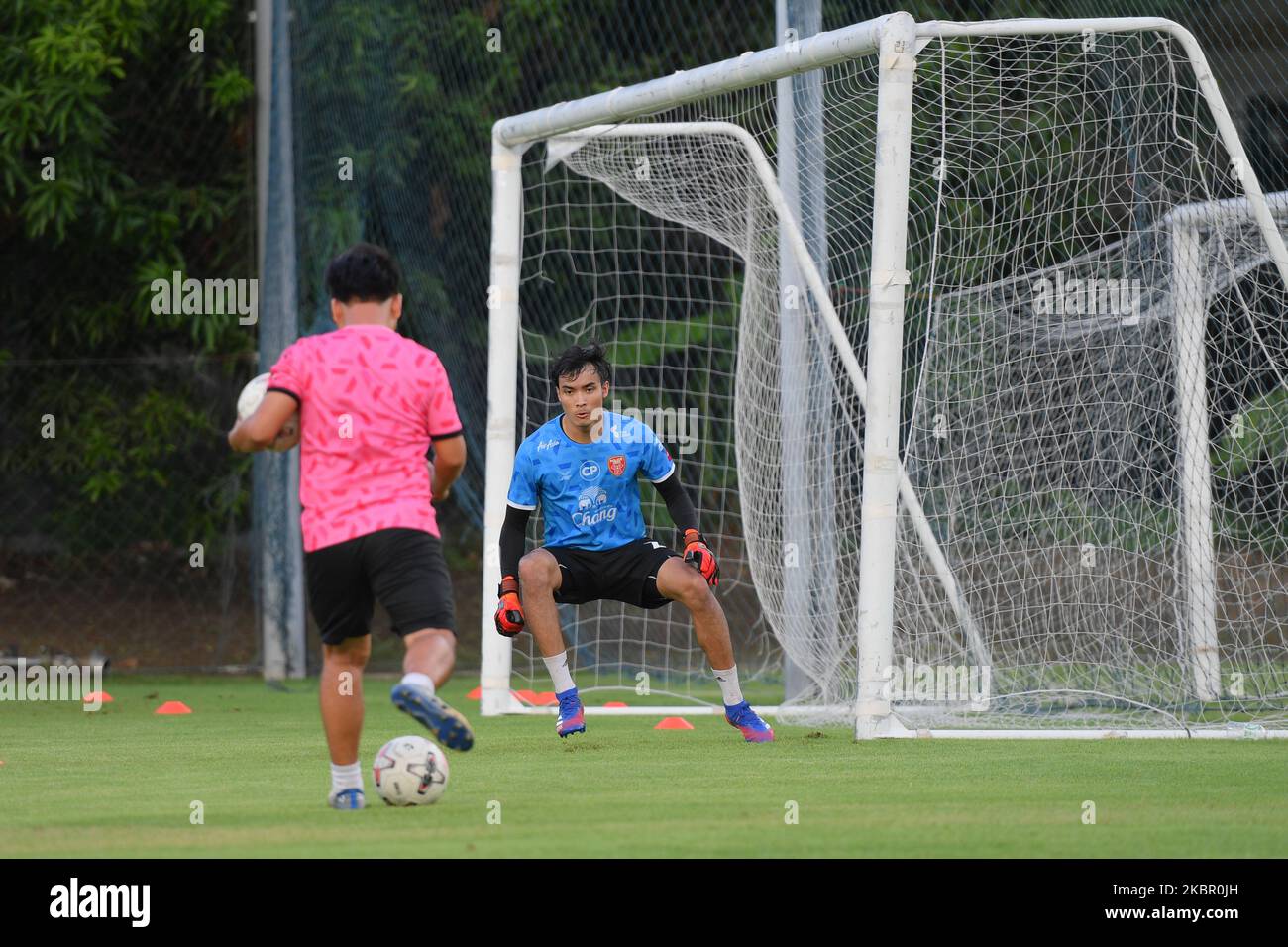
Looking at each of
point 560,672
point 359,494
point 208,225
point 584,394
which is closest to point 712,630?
point 560,672

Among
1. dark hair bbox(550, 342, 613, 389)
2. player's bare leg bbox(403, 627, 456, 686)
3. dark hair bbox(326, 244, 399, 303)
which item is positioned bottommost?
player's bare leg bbox(403, 627, 456, 686)

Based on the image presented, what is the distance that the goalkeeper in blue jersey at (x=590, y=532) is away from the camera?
8.04m

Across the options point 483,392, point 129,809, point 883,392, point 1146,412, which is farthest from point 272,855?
point 483,392

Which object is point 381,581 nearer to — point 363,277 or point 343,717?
point 343,717

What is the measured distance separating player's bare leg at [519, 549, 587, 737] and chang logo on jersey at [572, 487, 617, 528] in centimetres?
22

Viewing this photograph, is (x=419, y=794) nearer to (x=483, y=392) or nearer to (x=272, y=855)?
(x=272, y=855)

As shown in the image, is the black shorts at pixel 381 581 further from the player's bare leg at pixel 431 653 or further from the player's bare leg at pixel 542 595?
the player's bare leg at pixel 542 595

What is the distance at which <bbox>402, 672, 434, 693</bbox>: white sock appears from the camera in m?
5.20

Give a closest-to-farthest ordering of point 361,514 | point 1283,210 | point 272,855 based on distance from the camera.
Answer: point 272,855, point 361,514, point 1283,210

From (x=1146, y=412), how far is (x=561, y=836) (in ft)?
18.4

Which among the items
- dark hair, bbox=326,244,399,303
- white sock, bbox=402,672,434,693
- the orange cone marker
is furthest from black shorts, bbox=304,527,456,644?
the orange cone marker

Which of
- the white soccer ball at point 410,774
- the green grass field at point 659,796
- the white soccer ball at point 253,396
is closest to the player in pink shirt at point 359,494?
the white soccer ball at point 410,774

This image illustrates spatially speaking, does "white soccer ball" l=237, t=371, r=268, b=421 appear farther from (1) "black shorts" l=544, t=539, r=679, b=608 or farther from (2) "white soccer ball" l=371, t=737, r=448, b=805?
(1) "black shorts" l=544, t=539, r=679, b=608

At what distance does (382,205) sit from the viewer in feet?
46.2
